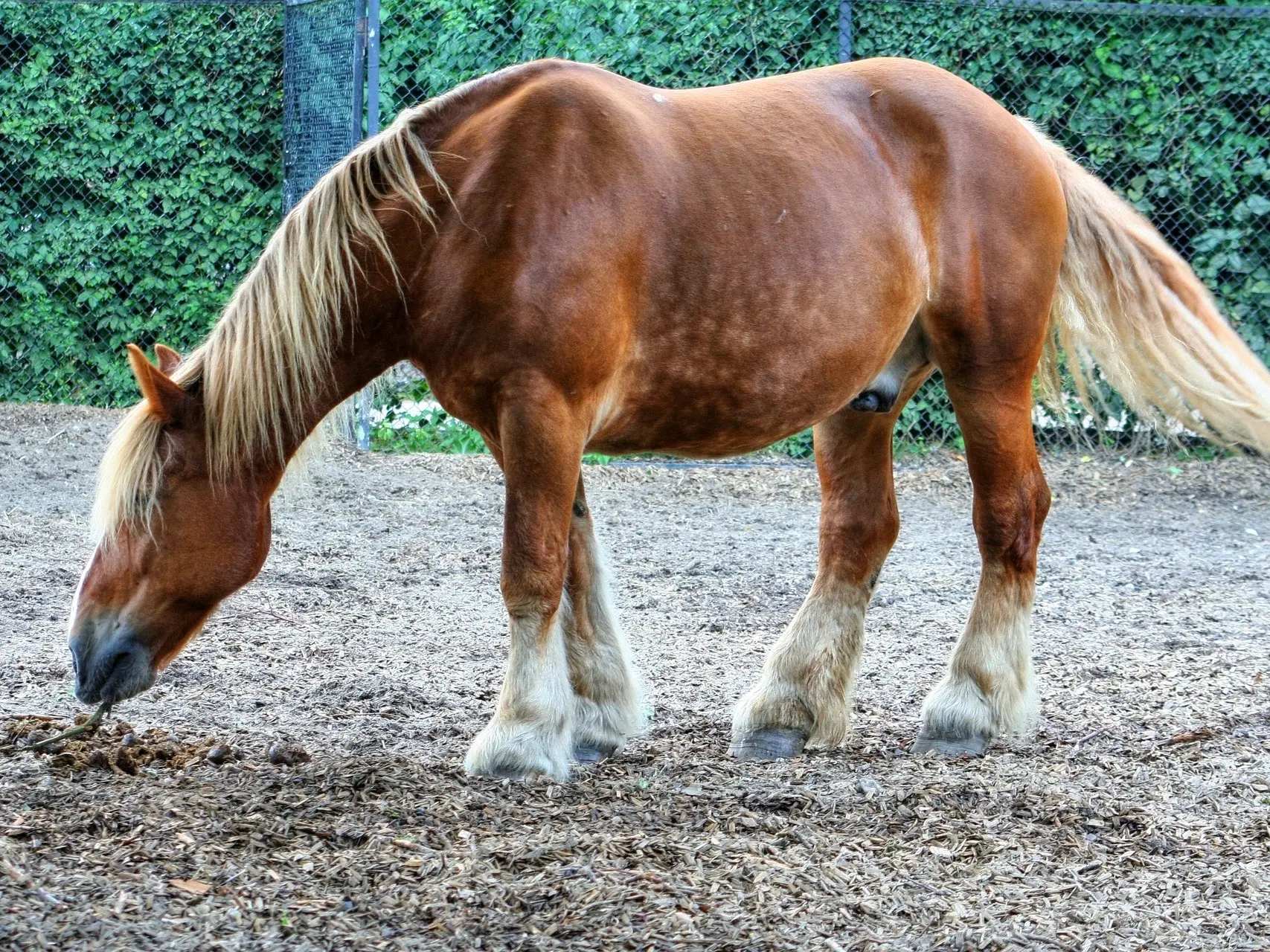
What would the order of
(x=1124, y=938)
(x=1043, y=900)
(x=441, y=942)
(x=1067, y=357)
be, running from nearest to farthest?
(x=441, y=942) → (x=1124, y=938) → (x=1043, y=900) → (x=1067, y=357)

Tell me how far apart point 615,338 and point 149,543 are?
4.09 feet

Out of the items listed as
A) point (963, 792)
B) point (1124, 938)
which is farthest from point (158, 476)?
point (1124, 938)

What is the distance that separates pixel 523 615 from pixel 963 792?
1202mm

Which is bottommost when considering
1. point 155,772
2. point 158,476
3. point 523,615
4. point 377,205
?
point 155,772

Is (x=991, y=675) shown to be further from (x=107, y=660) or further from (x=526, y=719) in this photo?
(x=107, y=660)

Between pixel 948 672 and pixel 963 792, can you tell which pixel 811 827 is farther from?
pixel 948 672

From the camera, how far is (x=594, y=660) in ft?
11.6

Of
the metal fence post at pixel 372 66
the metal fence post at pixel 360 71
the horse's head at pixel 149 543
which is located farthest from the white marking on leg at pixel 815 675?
the metal fence post at pixel 372 66

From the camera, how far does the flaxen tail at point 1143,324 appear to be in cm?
409

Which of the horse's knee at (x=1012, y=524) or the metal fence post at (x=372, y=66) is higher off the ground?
the metal fence post at (x=372, y=66)

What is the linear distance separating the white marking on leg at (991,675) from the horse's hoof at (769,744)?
40 cm

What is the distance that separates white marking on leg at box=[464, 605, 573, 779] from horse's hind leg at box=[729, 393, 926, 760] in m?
0.79

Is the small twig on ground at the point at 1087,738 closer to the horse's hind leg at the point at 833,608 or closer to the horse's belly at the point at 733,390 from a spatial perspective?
the horse's hind leg at the point at 833,608

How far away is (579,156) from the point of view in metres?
3.10
